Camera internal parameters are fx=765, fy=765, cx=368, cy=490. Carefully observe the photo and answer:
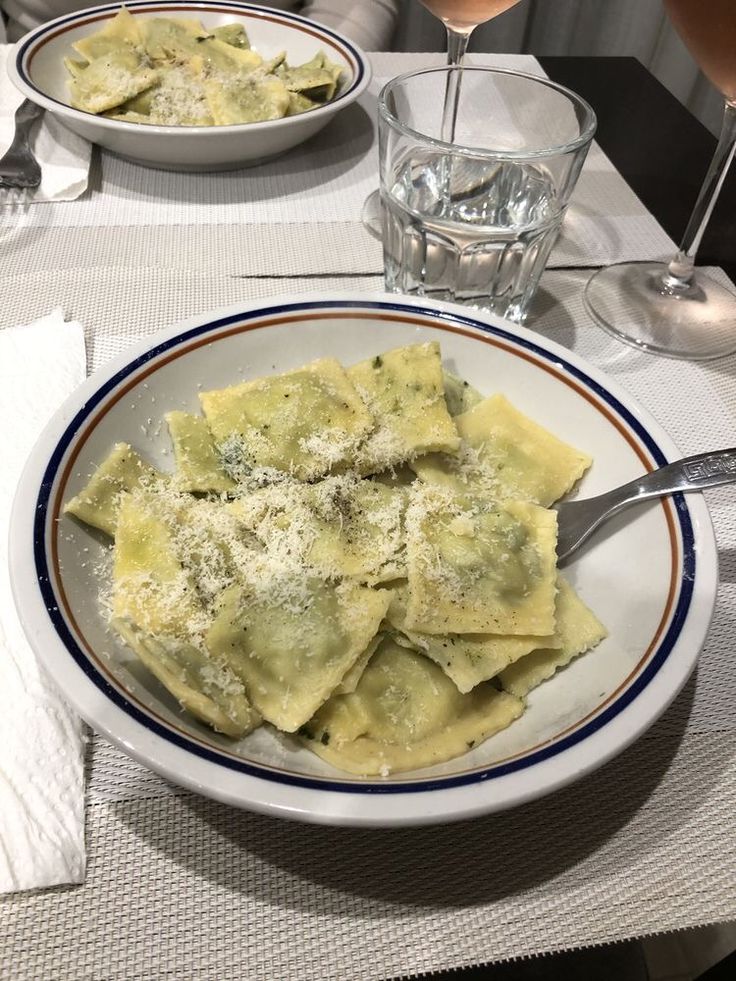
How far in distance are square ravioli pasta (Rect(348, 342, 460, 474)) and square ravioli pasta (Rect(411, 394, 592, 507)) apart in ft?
0.11

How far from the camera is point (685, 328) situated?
4.52 ft

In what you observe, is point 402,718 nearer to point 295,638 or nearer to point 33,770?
point 295,638

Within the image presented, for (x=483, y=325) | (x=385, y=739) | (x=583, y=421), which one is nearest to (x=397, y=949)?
(x=385, y=739)

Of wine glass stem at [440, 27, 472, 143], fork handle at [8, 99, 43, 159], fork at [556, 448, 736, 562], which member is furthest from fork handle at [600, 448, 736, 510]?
fork handle at [8, 99, 43, 159]

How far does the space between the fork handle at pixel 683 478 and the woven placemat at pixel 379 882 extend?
255 millimetres

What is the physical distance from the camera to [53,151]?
1.63m

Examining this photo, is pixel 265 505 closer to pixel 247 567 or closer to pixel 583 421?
pixel 247 567

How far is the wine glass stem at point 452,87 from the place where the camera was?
53.1 inches

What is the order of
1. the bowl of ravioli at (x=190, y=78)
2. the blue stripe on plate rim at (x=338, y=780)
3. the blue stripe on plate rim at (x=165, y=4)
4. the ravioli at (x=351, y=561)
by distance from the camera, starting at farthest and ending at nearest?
the blue stripe on plate rim at (x=165, y=4) → the bowl of ravioli at (x=190, y=78) → the ravioli at (x=351, y=561) → the blue stripe on plate rim at (x=338, y=780)

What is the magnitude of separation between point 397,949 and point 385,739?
0.57 ft

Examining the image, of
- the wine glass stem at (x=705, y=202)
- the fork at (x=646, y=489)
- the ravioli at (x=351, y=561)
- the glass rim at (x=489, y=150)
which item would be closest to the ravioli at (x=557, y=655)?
the ravioli at (x=351, y=561)

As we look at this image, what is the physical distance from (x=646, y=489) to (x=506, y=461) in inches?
7.5

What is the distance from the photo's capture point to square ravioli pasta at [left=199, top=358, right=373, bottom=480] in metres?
0.95

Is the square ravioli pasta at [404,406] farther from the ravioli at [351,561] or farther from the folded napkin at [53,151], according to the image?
the folded napkin at [53,151]
